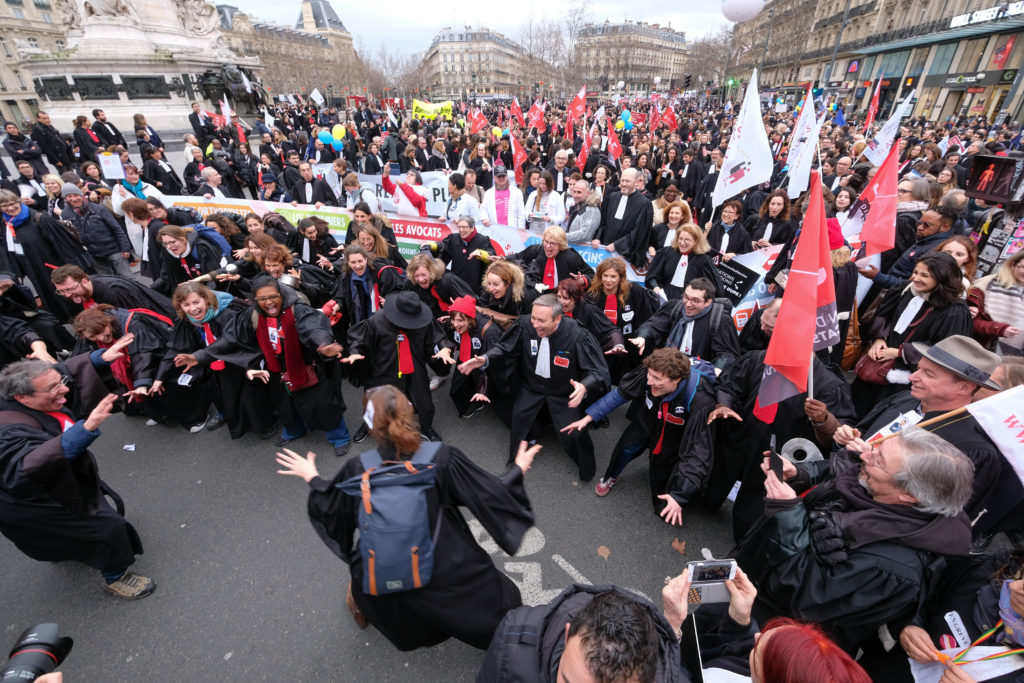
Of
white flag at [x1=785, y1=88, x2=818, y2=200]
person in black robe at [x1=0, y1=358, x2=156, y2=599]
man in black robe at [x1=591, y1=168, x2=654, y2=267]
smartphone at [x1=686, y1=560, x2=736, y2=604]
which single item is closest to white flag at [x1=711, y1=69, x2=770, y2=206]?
white flag at [x1=785, y1=88, x2=818, y2=200]

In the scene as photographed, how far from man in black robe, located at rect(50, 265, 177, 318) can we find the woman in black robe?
741 centimetres

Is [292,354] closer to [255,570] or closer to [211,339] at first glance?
[211,339]

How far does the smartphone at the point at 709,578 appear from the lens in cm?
171

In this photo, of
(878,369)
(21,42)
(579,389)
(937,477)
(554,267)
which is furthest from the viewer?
(21,42)

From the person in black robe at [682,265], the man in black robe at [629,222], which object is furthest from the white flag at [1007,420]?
the man in black robe at [629,222]

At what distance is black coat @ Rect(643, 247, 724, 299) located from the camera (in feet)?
17.5

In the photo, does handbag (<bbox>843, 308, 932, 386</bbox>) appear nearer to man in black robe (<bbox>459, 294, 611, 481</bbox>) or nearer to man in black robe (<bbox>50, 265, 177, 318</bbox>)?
man in black robe (<bbox>459, 294, 611, 481</bbox>)

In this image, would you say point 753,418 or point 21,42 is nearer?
point 753,418

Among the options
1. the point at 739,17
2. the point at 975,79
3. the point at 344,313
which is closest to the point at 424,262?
the point at 344,313

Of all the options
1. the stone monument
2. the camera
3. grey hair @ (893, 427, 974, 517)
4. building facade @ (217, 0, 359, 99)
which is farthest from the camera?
building facade @ (217, 0, 359, 99)

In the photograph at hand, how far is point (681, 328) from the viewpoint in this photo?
4.34 m

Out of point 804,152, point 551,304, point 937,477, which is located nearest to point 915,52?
point 804,152

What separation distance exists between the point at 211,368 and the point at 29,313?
2829 mm

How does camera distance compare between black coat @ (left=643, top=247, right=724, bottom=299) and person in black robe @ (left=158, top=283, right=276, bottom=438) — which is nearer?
person in black robe @ (left=158, top=283, right=276, bottom=438)
